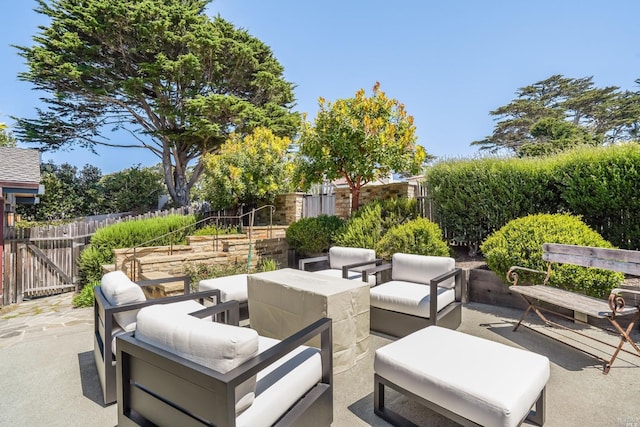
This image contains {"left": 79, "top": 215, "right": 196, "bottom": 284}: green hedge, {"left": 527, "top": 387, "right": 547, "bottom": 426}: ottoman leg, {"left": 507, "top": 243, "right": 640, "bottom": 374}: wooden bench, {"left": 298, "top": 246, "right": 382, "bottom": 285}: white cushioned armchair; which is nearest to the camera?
{"left": 527, "top": 387, "right": 547, "bottom": 426}: ottoman leg

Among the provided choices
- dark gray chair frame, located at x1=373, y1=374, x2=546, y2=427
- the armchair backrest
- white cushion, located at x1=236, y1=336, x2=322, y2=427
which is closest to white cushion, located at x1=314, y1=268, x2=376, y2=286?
the armchair backrest

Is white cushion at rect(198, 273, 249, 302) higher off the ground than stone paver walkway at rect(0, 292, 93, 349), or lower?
higher

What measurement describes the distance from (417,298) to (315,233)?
13.2 ft

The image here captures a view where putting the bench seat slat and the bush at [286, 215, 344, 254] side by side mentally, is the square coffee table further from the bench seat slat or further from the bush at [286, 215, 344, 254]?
the bush at [286, 215, 344, 254]

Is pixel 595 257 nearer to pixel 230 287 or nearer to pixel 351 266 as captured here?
pixel 351 266

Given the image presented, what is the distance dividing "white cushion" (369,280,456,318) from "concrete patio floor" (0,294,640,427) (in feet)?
1.38

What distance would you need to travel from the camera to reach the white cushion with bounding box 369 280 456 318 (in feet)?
10.3

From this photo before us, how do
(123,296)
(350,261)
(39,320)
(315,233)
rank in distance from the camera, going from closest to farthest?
(123,296) < (350,261) < (39,320) < (315,233)

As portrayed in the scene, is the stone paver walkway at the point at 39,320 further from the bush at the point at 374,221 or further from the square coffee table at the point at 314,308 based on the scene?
the bush at the point at 374,221

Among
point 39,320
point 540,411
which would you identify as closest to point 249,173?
point 39,320

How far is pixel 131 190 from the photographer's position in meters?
15.8

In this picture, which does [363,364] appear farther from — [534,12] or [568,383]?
[534,12]

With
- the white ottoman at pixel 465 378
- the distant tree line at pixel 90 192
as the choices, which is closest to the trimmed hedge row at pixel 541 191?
the white ottoman at pixel 465 378

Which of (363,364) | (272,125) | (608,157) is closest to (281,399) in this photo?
(363,364)
